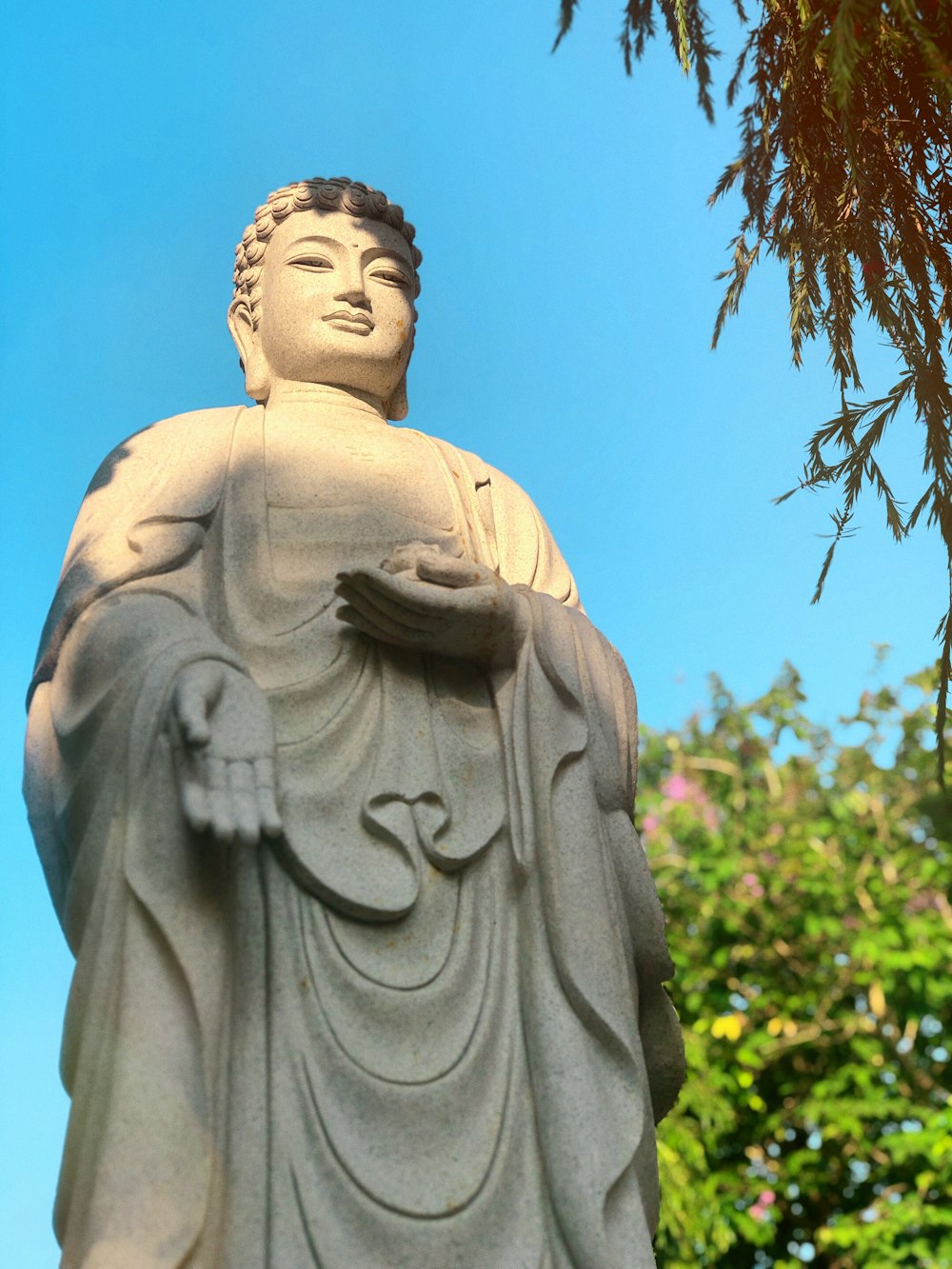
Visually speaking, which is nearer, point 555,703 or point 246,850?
point 246,850

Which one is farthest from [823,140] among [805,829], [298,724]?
[805,829]

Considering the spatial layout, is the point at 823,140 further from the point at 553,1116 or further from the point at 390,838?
the point at 553,1116

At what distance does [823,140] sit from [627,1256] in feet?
13.3

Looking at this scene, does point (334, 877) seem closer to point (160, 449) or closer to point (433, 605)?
point (433, 605)

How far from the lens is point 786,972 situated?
12.7m

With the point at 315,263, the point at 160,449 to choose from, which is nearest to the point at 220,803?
the point at 160,449

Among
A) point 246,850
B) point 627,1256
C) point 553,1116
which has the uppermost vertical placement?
point 246,850

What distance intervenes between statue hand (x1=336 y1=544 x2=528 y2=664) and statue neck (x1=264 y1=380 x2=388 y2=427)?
991 mm

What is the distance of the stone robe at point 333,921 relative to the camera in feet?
12.9

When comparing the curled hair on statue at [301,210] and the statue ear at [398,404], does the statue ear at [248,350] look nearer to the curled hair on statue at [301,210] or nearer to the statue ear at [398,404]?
the curled hair on statue at [301,210]

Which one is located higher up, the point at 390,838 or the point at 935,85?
the point at 935,85

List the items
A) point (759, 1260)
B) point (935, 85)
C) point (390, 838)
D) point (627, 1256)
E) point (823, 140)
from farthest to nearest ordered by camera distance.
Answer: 1. point (759, 1260)
2. point (823, 140)
3. point (935, 85)
4. point (390, 838)
5. point (627, 1256)

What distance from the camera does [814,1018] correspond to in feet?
40.5

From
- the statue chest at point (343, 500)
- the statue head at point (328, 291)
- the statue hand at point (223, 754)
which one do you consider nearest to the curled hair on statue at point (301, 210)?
the statue head at point (328, 291)
